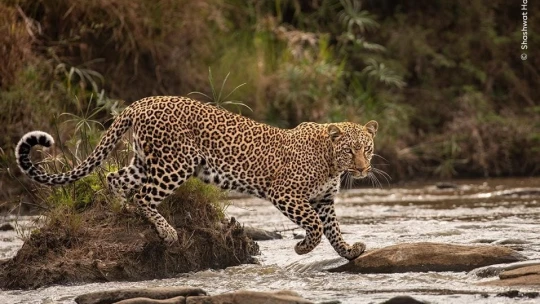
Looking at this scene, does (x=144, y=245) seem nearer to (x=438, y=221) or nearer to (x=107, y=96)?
(x=438, y=221)

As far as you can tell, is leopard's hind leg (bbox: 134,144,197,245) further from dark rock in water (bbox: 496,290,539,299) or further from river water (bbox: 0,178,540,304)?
dark rock in water (bbox: 496,290,539,299)

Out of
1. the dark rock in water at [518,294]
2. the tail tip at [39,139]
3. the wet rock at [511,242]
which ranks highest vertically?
the tail tip at [39,139]

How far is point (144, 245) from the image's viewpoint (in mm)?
10492

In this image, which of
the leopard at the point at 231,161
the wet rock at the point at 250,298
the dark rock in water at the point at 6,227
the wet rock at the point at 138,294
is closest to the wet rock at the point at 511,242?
the leopard at the point at 231,161

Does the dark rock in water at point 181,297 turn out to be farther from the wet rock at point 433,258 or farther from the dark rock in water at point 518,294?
the wet rock at point 433,258

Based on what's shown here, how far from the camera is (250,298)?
27.8 ft

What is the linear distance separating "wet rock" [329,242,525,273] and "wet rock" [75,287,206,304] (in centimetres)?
214

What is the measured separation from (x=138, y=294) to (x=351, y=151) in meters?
2.93

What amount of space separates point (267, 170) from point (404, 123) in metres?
10.4

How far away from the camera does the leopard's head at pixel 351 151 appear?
10812mm

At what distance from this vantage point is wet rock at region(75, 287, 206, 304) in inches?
344

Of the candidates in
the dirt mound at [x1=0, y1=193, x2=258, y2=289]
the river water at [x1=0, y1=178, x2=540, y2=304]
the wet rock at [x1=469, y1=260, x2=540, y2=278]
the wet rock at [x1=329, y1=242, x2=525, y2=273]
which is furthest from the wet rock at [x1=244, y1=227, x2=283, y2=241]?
the wet rock at [x1=469, y1=260, x2=540, y2=278]

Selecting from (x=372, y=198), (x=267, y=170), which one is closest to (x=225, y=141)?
(x=267, y=170)

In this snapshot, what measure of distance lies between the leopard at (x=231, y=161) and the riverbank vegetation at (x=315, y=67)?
4311 millimetres
